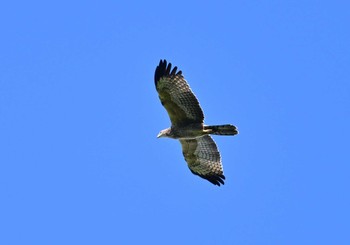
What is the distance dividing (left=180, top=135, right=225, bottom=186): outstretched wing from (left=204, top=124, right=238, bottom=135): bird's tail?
1096 mm

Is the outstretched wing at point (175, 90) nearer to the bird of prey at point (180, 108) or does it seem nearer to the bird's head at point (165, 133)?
the bird of prey at point (180, 108)

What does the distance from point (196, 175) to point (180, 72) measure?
3.18m

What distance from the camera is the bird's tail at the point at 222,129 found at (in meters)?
19.4

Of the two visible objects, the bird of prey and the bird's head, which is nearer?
the bird of prey

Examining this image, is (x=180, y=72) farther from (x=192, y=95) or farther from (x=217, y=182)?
(x=217, y=182)

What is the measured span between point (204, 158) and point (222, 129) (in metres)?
1.82

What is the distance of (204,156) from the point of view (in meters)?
21.1

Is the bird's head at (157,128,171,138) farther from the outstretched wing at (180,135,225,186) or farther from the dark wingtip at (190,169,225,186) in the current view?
the dark wingtip at (190,169,225,186)

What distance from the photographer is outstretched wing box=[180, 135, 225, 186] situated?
20.8 meters

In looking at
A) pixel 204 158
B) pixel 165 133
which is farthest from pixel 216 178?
pixel 165 133

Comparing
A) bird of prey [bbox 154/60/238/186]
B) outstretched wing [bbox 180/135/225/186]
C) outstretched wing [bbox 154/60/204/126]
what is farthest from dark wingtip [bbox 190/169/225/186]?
outstretched wing [bbox 154/60/204/126]

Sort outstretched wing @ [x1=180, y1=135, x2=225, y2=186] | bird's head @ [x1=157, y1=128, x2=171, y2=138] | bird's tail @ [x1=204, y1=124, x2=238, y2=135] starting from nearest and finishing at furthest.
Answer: bird's tail @ [x1=204, y1=124, x2=238, y2=135]
bird's head @ [x1=157, y1=128, x2=171, y2=138]
outstretched wing @ [x1=180, y1=135, x2=225, y2=186]

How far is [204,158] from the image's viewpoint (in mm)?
21109

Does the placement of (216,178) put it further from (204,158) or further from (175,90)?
(175,90)
